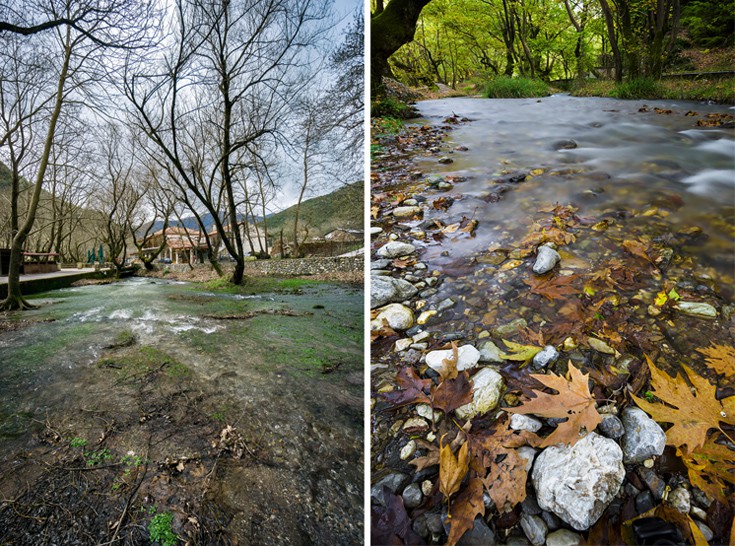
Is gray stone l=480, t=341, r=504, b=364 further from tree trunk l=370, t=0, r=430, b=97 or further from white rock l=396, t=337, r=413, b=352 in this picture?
tree trunk l=370, t=0, r=430, b=97

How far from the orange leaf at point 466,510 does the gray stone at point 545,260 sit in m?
0.63

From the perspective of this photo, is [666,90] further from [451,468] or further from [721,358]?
[451,468]

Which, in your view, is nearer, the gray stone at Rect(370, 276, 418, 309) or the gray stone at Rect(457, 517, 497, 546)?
the gray stone at Rect(457, 517, 497, 546)

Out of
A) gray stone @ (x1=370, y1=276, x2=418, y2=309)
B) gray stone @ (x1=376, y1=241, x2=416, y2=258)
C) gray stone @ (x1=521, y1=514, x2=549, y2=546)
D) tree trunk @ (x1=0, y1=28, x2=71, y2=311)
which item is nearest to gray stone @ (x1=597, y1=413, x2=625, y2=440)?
gray stone @ (x1=521, y1=514, x2=549, y2=546)

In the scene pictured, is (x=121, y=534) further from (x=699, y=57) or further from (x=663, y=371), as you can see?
(x=699, y=57)

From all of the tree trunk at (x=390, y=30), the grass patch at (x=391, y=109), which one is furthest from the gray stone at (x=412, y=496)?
the tree trunk at (x=390, y=30)

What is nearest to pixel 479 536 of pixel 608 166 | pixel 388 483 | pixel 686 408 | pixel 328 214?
pixel 388 483

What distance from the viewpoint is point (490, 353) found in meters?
0.85

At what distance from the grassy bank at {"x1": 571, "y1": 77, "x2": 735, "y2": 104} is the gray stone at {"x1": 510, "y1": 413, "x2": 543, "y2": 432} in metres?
1.66

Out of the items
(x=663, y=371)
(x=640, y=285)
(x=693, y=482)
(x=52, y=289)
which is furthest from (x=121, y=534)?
(x=640, y=285)

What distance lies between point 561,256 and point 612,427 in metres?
0.53

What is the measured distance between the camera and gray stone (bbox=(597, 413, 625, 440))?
66cm

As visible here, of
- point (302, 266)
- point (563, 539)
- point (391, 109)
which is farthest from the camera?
point (391, 109)

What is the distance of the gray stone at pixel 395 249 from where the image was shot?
47.4 inches
